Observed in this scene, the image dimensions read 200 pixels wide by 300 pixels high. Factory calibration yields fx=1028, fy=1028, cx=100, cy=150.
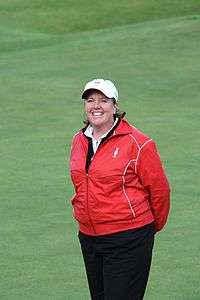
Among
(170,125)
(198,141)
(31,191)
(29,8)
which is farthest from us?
(29,8)

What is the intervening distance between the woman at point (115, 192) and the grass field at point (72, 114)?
2147 millimetres

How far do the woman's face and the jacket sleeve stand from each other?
0.86 feet

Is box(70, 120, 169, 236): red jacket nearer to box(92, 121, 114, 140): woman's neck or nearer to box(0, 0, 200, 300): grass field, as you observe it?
box(92, 121, 114, 140): woman's neck

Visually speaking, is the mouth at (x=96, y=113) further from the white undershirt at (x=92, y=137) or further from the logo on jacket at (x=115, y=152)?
the logo on jacket at (x=115, y=152)

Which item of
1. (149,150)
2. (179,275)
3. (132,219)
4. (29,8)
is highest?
(29,8)

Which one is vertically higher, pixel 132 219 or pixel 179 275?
pixel 132 219

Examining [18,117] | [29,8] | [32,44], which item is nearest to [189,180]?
[18,117]

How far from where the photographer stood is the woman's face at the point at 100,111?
586 cm

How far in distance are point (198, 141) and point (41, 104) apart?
3763 millimetres

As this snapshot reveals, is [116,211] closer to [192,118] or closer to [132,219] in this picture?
[132,219]

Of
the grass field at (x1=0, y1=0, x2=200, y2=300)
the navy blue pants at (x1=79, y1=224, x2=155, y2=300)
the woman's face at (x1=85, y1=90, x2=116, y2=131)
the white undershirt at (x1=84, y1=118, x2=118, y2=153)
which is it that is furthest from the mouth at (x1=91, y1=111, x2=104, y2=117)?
the grass field at (x1=0, y1=0, x2=200, y2=300)

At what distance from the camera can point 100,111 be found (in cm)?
586

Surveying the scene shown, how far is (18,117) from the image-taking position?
1583cm

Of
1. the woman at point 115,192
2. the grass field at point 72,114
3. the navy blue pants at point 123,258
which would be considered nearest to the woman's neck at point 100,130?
the woman at point 115,192
